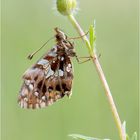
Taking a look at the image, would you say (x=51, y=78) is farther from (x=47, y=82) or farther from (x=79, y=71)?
(x=79, y=71)

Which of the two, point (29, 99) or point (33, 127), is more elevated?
point (29, 99)

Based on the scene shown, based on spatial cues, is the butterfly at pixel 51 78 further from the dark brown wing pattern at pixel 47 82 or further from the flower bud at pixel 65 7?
the flower bud at pixel 65 7

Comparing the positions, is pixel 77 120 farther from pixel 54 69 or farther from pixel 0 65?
pixel 54 69

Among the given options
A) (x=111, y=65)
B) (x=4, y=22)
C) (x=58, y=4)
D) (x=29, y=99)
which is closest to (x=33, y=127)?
(x=111, y=65)

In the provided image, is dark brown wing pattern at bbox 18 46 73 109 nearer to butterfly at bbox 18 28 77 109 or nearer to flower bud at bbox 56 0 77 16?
butterfly at bbox 18 28 77 109

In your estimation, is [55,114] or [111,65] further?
[111,65]

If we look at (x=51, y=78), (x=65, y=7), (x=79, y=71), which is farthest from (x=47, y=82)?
(x=79, y=71)
